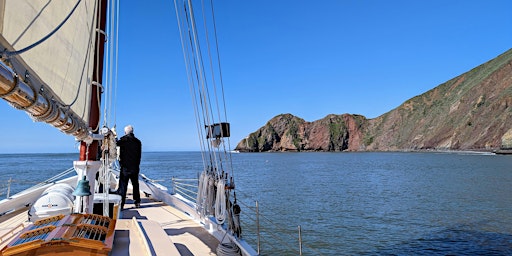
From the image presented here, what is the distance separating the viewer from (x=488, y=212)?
19188 millimetres

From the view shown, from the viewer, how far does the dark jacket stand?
318 inches

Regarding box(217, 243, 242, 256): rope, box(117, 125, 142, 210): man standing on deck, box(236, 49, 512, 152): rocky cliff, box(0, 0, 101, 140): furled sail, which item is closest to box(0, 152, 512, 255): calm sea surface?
box(217, 243, 242, 256): rope

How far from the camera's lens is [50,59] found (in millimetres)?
3250

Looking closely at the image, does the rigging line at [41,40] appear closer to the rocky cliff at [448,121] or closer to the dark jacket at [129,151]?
the dark jacket at [129,151]

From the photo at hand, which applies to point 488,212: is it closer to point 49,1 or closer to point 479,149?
point 49,1

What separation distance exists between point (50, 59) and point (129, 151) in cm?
513

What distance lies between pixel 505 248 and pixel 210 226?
11.7 m

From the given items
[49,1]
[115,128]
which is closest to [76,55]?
[49,1]

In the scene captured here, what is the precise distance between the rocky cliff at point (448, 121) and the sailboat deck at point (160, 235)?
111898 millimetres

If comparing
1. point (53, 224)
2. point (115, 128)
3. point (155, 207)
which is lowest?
point (155, 207)

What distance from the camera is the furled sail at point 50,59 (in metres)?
2.13

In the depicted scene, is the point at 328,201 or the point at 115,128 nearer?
the point at 115,128

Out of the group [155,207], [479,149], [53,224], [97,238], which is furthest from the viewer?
[479,149]

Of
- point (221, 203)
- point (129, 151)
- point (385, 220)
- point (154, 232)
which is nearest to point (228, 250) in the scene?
point (221, 203)
